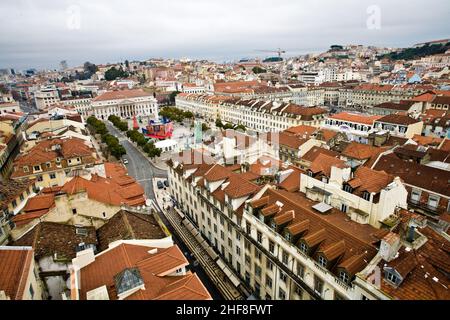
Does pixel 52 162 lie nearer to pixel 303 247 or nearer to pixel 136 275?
pixel 136 275

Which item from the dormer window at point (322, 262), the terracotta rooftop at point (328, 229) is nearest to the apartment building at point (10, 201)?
the terracotta rooftop at point (328, 229)

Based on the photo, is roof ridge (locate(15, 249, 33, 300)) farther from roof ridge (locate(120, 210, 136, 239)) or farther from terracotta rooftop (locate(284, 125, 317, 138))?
terracotta rooftop (locate(284, 125, 317, 138))

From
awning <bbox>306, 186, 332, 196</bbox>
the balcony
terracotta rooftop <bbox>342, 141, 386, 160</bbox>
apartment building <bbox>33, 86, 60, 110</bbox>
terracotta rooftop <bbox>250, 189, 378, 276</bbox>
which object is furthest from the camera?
apartment building <bbox>33, 86, 60, 110</bbox>

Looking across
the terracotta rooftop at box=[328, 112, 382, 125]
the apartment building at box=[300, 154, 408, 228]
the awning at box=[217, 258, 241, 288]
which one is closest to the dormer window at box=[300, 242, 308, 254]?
the apartment building at box=[300, 154, 408, 228]

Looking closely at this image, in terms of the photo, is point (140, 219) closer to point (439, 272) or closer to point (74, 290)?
point (74, 290)

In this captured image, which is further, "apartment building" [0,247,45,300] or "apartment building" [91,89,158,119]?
"apartment building" [91,89,158,119]

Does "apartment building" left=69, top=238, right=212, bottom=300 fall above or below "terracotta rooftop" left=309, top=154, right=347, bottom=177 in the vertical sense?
below

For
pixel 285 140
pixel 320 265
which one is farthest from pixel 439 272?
pixel 285 140
